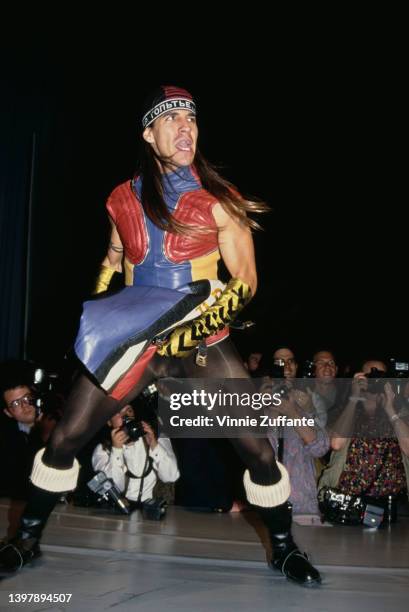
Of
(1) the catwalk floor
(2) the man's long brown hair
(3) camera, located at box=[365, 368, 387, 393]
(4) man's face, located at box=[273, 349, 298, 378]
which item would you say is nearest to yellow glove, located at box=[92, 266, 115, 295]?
(2) the man's long brown hair

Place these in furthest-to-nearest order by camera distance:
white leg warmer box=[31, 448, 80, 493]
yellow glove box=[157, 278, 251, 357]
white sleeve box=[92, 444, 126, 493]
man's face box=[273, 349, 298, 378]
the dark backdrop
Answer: the dark backdrop < man's face box=[273, 349, 298, 378] < white sleeve box=[92, 444, 126, 493] < white leg warmer box=[31, 448, 80, 493] < yellow glove box=[157, 278, 251, 357]

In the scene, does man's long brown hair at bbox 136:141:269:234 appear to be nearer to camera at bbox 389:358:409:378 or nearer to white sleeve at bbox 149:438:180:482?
camera at bbox 389:358:409:378

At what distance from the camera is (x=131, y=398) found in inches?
94.3

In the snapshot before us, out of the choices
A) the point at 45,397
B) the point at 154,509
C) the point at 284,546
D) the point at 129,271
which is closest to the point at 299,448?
the point at 154,509

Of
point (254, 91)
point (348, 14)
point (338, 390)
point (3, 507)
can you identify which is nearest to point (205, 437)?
point (338, 390)

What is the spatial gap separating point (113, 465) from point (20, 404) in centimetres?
76

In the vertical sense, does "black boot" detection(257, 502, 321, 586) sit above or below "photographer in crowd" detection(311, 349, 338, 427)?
below

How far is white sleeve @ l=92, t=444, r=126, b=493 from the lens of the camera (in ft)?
14.6

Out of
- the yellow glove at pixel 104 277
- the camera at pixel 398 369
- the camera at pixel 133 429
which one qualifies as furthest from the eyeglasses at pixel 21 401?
the yellow glove at pixel 104 277

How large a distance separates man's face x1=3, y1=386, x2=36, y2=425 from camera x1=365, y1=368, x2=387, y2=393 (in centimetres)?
200

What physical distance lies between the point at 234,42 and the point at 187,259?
15.5 feet

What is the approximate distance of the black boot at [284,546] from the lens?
7.92ft

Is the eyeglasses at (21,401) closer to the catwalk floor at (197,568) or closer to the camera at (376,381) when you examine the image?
the catwalk floor at (197,568)

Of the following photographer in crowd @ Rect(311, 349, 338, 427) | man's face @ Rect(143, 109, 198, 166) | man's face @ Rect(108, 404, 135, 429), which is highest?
man's face @ Rect(143, 109, 198, 166)
